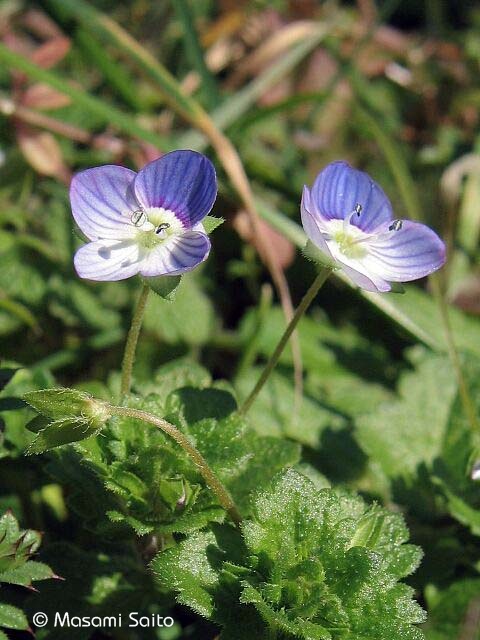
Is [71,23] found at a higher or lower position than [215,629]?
higher

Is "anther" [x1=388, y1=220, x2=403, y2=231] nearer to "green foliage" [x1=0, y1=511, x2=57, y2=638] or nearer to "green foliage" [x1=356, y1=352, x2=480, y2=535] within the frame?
"green foliage" [x1=356, y1=352, x2=480, y2=535]

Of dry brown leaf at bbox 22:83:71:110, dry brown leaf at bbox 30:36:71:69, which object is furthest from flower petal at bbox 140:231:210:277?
dry brown leaf at bbox 30:36:71:69

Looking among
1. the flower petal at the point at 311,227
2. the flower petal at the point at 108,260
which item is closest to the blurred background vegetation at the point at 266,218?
the flower petal at the point at 108,260

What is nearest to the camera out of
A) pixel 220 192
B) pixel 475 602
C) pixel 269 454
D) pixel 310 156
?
pixel 269 454

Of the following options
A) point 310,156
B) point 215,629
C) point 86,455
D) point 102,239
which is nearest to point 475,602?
point 215,629

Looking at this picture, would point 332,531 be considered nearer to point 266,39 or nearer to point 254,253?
point 254,253

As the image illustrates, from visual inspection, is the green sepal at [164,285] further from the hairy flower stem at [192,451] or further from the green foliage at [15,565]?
the green foliage at [15,565]

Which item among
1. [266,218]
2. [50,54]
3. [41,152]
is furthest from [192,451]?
[50,54]
